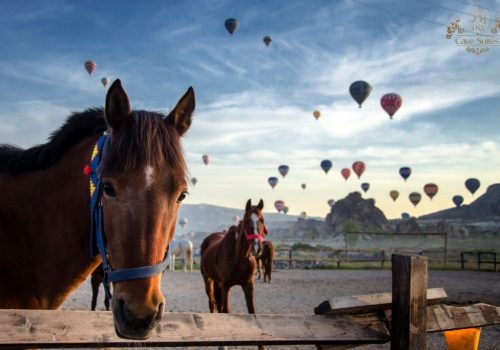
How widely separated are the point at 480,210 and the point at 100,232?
166777 mm

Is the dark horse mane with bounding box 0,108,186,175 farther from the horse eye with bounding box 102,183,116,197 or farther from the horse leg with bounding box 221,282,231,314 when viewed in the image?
the horse leg with bounding box 221,282,231,314

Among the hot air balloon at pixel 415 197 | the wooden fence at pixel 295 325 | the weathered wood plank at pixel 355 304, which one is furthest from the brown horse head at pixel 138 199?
the hot air balloon at pixel 415 197

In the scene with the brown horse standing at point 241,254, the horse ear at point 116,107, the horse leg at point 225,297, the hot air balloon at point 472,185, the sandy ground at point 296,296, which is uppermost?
the hot air balloon at point 472,185

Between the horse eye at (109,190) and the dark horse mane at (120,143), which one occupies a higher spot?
the dark horse mane at (120,143)

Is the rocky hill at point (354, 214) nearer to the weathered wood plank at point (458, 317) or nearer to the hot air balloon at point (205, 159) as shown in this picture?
the hot air balloon at point (205, 159)

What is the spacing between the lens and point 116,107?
2217 mm

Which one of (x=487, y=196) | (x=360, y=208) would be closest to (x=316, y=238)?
(x=360, y=208)

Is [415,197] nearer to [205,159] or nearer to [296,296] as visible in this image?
[205,159]

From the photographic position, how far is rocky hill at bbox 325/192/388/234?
133400 mm

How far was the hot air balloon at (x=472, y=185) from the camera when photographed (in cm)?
7856

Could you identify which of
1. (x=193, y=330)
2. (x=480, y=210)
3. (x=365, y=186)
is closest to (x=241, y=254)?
(x=193, y=330)

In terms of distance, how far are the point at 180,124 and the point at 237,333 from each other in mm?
1349

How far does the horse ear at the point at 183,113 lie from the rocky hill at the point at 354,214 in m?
132

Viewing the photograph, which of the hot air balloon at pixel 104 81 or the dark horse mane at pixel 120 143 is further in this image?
the hot air balloon at pixel 104 81
